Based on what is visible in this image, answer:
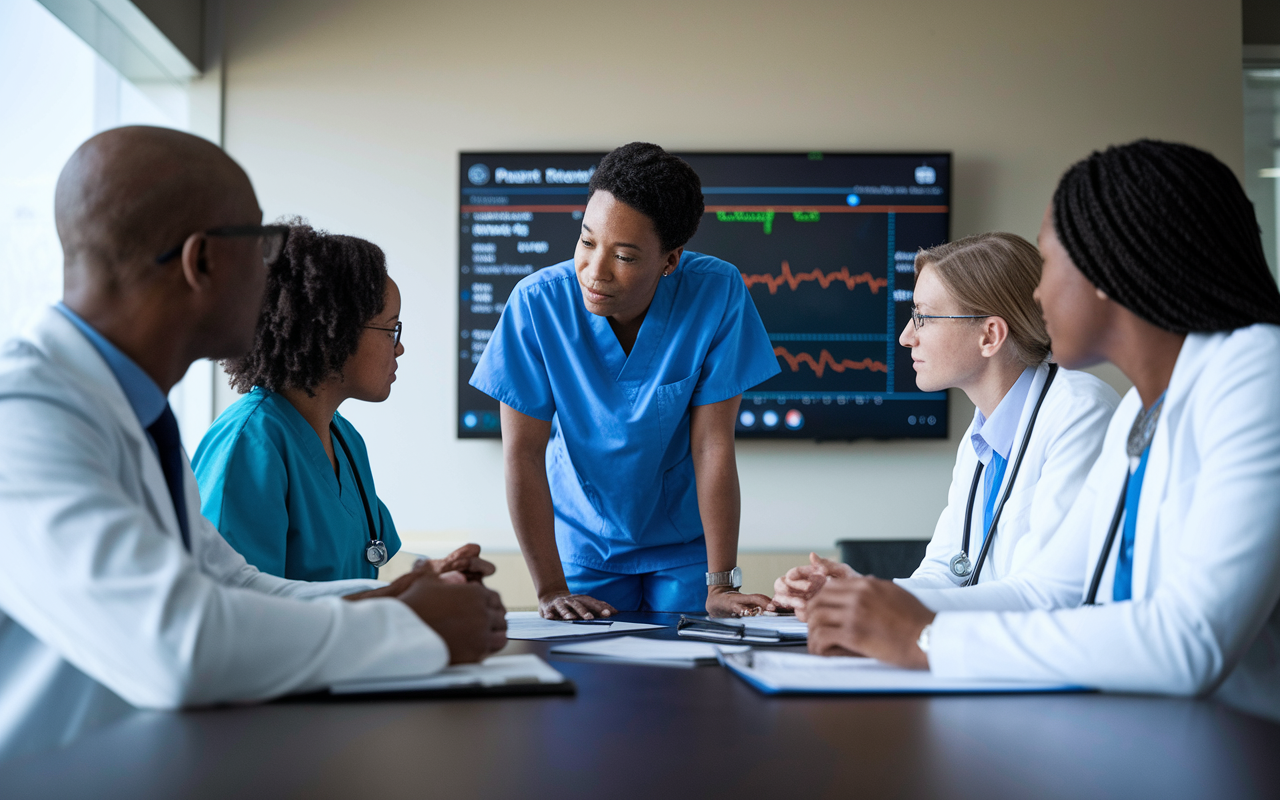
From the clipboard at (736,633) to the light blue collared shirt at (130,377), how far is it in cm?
72

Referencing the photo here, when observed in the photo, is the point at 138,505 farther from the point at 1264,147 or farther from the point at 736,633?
the point at 1264,147

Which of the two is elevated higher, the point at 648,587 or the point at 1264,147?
the point at 1264,147

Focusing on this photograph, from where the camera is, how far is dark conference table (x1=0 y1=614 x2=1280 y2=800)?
59 centimetres

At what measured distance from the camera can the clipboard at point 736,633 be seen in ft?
4.06

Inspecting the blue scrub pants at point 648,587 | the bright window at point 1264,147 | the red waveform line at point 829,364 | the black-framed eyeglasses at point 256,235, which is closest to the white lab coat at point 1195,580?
the black-framed eyeglasses at point 256,235

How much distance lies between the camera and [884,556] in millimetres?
2492

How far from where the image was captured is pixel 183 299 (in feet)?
3.05

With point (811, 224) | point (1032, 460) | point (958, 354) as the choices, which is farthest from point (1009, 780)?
point (811, 224)

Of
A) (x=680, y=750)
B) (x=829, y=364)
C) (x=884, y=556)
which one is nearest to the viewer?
(x=680, y=750)

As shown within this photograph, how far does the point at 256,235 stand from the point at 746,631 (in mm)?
807

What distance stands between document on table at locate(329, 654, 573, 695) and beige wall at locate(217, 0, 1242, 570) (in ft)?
8.38

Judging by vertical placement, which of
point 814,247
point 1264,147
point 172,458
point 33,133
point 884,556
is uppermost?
point 1264,147

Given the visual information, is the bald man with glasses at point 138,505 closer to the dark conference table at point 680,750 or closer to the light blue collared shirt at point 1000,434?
the dark conference table at point 680,750

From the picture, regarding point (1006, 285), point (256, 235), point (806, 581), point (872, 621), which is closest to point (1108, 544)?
point (872, 621)
